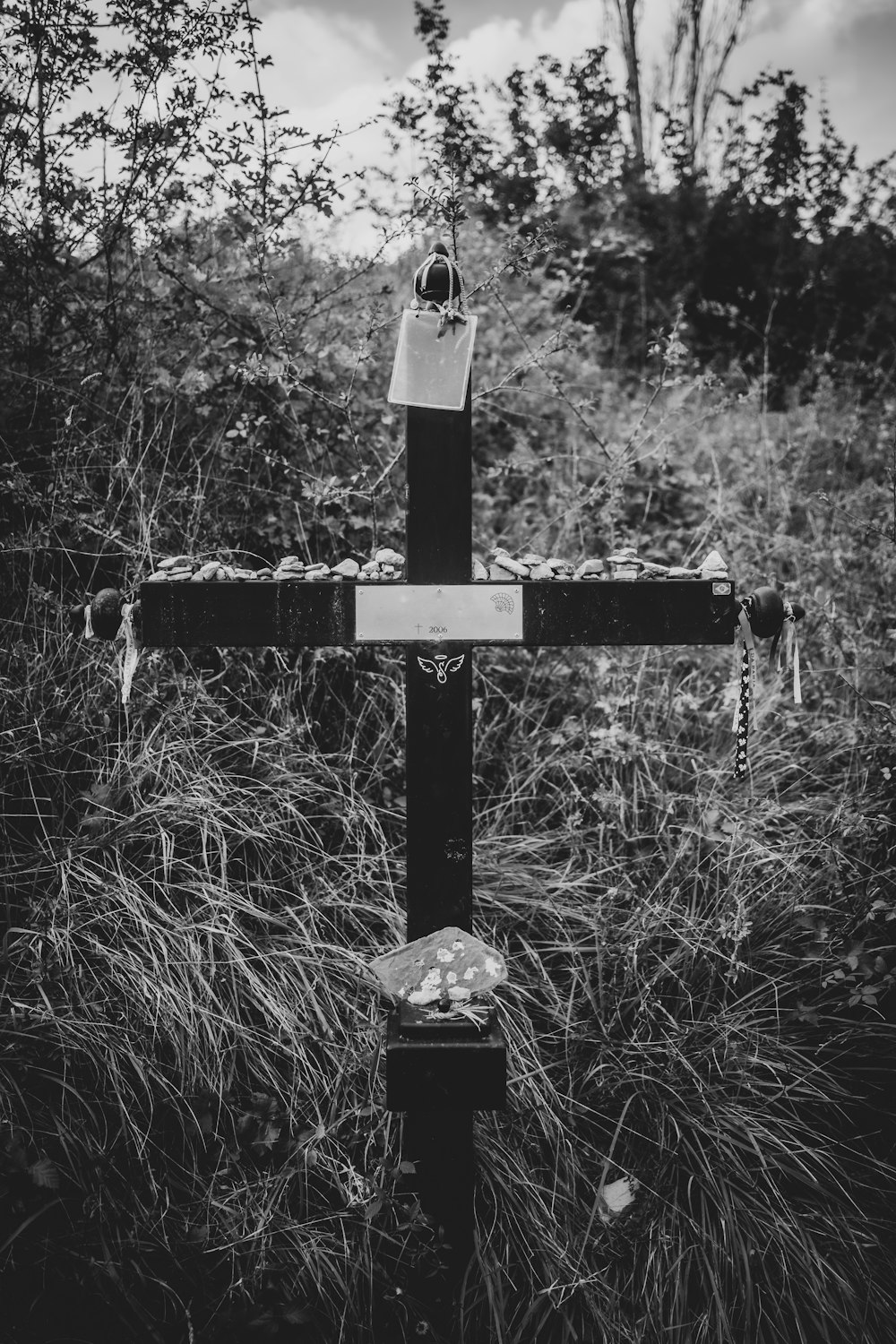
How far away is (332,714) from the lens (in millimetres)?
2760

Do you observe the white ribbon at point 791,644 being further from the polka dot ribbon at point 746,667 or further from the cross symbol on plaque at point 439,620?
the cross symbol on plaque at point 439,620

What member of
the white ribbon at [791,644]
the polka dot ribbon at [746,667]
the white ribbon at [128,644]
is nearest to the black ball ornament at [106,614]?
the white ribbon at [128,644]

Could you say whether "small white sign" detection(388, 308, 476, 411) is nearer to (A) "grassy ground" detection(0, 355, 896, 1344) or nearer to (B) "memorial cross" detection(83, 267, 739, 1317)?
(B) "memorial cross" detection(83, 267, 739, 1317)

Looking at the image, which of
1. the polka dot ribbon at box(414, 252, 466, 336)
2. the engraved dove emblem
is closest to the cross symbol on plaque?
the engraved dove emblem

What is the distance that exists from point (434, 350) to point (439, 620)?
0.52m

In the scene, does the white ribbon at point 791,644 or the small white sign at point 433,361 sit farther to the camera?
the white ribbon at point 791,644

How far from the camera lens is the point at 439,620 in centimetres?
167

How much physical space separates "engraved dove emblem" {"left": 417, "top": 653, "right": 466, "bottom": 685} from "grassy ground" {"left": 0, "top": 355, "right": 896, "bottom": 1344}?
76 cm

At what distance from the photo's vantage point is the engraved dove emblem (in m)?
1.68

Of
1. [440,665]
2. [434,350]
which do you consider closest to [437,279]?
[434,350]

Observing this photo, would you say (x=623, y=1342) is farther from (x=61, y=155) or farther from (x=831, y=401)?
(x=831, y=401)

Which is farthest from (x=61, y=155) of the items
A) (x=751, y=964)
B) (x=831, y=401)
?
(x=831, y=401)

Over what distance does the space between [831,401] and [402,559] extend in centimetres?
451

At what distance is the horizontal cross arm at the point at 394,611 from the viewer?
1665 mm
